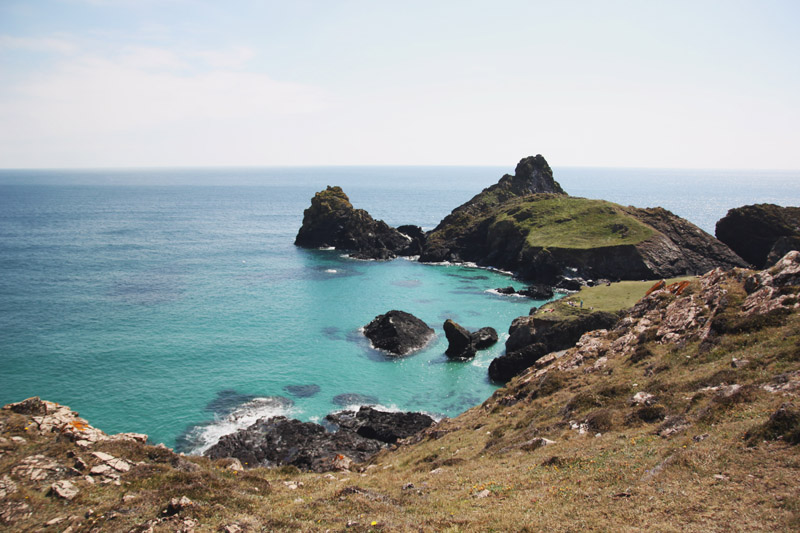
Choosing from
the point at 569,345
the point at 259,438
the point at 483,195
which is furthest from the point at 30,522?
the point at 483,195

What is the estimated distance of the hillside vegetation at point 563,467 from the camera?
13641 mm

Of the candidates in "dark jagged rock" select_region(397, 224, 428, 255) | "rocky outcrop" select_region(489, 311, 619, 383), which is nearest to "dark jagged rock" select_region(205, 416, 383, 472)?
"rocky outcrop" select_region(489, 311, 619, 383)

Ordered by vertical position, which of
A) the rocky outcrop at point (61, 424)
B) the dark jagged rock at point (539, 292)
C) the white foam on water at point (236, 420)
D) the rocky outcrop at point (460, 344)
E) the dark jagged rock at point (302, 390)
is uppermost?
the rocky outcrop at point (61, 424)

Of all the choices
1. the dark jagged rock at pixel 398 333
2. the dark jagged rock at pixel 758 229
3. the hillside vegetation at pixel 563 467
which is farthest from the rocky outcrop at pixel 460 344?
the dark jagged rock at pixel 758 229

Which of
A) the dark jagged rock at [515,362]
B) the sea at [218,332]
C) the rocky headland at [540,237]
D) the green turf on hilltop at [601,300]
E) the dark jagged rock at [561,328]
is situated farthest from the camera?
the rocky headland at [540,237]

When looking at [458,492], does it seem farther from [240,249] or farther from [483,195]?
[483,195]

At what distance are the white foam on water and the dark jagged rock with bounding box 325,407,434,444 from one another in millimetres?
5388

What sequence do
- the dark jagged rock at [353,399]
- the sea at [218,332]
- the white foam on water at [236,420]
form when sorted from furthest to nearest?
the dark jagged rock at [353,399] → the sea at [218,332] → the white foam on water at [236,420]

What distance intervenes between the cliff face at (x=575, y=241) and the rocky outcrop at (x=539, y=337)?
3890 centimetres

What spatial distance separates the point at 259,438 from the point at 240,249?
92088mm

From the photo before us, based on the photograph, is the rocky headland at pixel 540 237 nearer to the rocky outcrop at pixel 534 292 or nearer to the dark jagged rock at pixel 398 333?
the rocky outcrop at pixel 534 292

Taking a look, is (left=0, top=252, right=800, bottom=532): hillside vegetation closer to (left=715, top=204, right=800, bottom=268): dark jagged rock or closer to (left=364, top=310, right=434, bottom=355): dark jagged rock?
(left=364, top=310, right=434, bottom=355): dark jagged rock

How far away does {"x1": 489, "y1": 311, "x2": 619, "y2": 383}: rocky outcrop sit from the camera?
5031 cm

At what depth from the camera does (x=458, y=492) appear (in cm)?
1825
